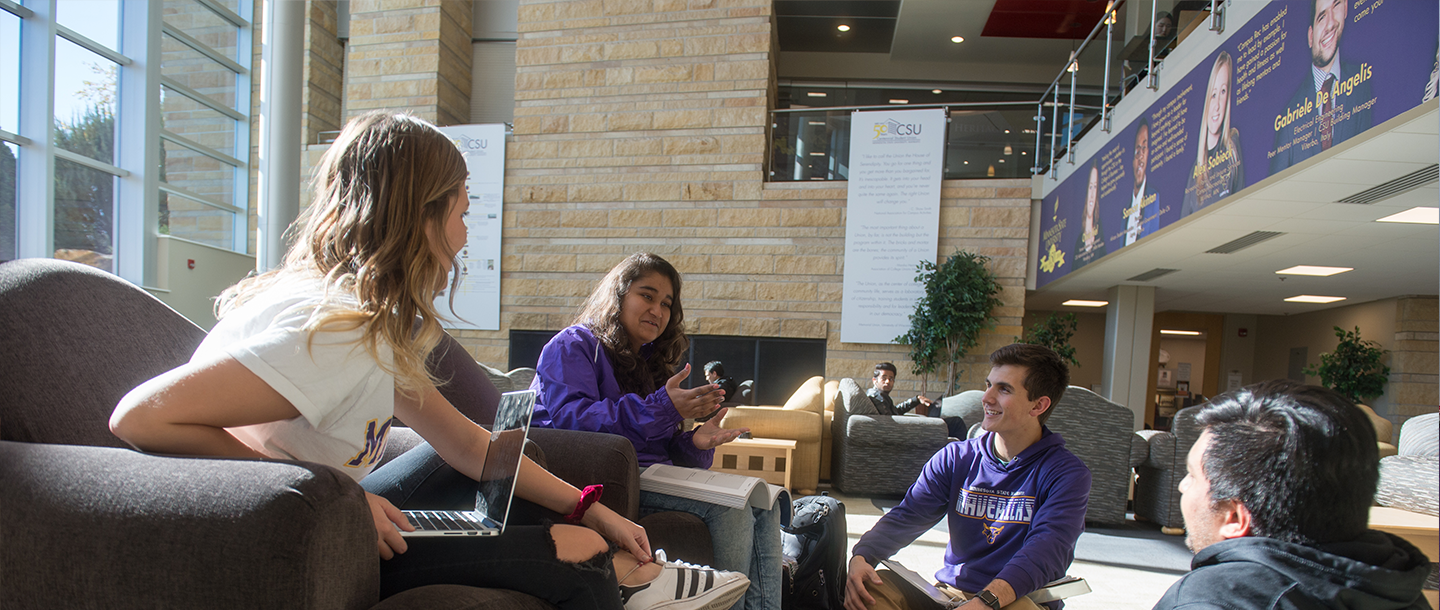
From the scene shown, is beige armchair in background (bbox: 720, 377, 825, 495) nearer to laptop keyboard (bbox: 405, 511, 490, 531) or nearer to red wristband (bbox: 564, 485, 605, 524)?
red wristband (bbox: 564, 485, 605, 524)

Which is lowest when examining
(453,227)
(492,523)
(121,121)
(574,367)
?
(492,523)

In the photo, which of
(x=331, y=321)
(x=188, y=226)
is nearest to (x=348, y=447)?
(x=331, y=321)

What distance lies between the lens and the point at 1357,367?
7.55 m

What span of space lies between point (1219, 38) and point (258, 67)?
9.85 m

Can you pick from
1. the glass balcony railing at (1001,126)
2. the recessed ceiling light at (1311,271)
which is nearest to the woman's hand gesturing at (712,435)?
the glass balcony railing at (1001,126)

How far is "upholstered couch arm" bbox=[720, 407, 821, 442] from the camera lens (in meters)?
4.84

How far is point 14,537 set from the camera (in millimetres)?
776

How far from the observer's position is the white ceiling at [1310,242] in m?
2.91

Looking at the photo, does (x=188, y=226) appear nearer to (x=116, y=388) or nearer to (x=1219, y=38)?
(x=116, y=388)

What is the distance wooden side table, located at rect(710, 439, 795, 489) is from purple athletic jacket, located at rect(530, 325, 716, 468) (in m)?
2.56

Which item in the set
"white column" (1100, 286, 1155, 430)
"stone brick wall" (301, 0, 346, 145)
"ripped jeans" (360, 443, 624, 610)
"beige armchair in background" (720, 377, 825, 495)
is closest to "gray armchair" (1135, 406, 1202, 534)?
"beige armchair in background" (720, 377, 825, 495)

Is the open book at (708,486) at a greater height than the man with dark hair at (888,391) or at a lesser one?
greater

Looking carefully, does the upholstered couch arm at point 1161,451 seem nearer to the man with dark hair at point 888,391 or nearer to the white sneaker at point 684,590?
the man with dark hair at point 888,391

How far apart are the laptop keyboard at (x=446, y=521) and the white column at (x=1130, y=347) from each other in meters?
7.06
